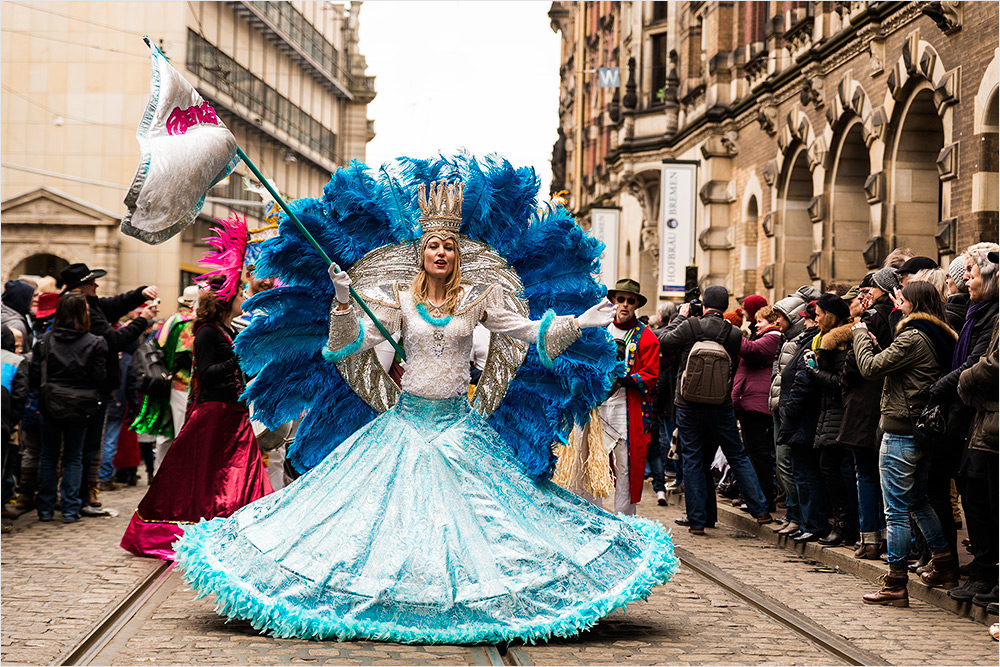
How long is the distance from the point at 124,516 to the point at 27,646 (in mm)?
5404

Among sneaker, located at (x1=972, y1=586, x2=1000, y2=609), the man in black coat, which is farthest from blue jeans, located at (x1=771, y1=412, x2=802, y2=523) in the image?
the man in black coat

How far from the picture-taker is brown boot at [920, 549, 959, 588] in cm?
795

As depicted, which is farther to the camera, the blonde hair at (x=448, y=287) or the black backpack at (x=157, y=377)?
the black backpack at (x=157, y=377)

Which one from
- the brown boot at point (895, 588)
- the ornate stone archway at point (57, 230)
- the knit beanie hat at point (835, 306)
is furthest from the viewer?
the ornate stone archway at point (57, 230)

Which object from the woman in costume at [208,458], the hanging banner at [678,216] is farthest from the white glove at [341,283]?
the hanging banner at [678,216]

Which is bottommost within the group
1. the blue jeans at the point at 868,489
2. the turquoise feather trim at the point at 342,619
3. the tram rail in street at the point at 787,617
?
the tram rail in street at the point at 787,617

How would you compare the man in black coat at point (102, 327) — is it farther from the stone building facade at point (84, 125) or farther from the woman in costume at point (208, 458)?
the stone building facade at point (84, 125)

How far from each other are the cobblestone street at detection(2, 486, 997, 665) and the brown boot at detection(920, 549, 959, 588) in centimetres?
16

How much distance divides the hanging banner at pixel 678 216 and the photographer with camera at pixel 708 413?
18534 millimetres

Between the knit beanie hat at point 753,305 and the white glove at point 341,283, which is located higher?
the knit beanie hat at point 753,305

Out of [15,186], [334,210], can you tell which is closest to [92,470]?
[334,210]

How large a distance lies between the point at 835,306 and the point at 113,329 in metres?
6.07

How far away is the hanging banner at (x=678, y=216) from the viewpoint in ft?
98.4

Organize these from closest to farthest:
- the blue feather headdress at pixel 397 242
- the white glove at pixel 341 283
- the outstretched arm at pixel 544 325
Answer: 1. the white glove at pixel 341 283
2. the outstretched arm at pixel 544 325
3. the blue feather headdress at pixel 397 242
